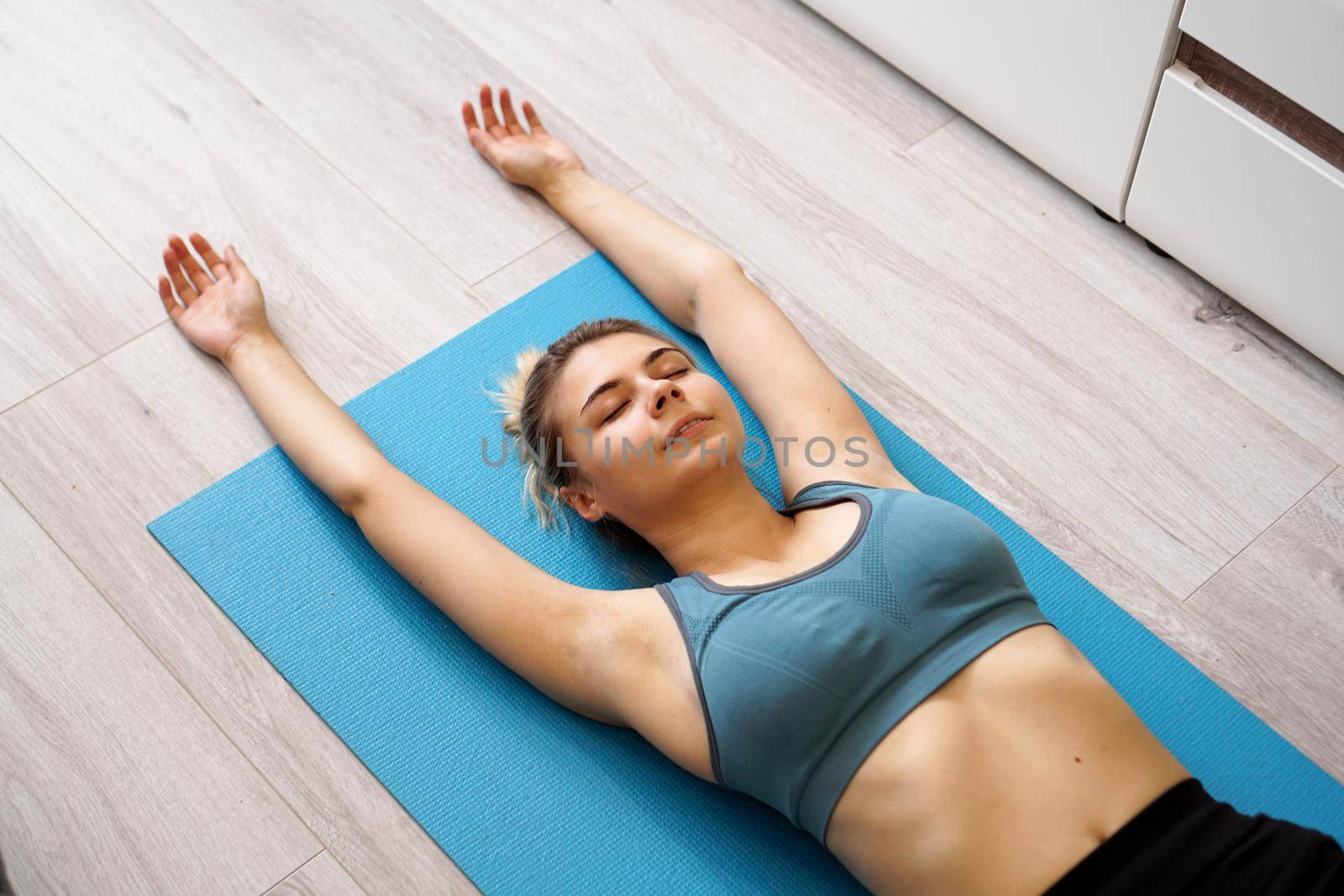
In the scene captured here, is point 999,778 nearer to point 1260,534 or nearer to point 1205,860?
point 1205,860

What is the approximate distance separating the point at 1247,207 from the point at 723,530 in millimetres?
983

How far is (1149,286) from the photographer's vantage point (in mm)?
2166

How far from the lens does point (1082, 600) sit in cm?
179

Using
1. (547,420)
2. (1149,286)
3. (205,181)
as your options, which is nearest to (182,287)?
(205,181)

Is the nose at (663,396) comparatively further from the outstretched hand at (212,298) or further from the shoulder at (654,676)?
the outstretched hand at (212,298)

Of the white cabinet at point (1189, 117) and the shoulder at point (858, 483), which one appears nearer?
the shoulder at point (858, 483)

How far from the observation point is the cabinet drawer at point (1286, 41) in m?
1.71

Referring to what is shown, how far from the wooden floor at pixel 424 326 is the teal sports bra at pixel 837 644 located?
0.42 metres

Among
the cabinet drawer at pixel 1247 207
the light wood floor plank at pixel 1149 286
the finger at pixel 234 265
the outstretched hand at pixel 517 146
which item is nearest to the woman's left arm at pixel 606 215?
the outstretched hand at pixel 517 146

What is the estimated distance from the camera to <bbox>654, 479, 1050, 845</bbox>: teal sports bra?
1.43m

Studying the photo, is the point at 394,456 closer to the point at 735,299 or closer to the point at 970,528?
the point at 735,299

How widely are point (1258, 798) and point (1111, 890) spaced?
1.27 ft

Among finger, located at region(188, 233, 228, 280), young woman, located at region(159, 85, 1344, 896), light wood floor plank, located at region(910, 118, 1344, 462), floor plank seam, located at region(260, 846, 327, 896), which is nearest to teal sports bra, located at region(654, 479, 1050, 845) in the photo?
young woman, located at region(159, 85, 1344, 896)

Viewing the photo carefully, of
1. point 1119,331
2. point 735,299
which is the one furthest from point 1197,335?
point 735,299
